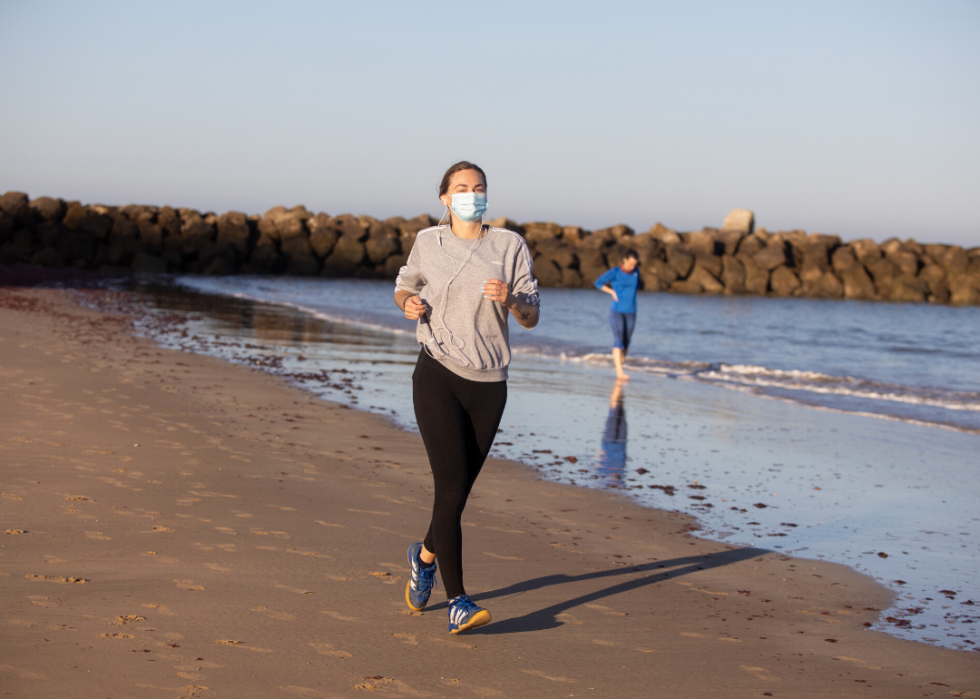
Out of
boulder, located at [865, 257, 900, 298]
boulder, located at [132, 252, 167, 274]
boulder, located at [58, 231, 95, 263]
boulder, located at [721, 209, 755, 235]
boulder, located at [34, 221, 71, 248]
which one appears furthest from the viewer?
boulder, located at [721, 209, 755, 235]

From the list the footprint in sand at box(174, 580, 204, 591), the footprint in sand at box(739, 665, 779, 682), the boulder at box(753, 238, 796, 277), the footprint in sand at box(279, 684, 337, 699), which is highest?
the boulder at box(753, 238, 796, 277)

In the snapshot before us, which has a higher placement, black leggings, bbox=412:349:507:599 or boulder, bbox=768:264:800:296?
boulder, bbox=768:264:800:296

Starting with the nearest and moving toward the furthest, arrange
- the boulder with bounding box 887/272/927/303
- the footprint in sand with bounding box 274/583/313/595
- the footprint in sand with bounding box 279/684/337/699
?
the footprint in sand with bounding box 279/684/337/699 → the footprint in sand with bounding box 274/583/313/595 → the boulder with bounding box 887/272/927/303

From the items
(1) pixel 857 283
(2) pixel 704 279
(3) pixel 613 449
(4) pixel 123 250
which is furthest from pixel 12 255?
(1) pixel 857 283

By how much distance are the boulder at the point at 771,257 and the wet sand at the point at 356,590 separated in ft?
130

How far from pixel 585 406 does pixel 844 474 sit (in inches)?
134

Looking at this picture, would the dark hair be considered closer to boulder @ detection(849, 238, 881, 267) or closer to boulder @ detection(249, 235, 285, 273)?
boulder @ detection(249, 235, 285, 273)

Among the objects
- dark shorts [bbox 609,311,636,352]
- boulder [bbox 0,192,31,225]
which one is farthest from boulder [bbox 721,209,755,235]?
dark shorts [bbox 609,311,636,352]

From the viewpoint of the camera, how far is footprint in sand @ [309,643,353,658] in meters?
3.29

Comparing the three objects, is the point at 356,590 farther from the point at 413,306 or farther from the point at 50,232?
the point at 50,232

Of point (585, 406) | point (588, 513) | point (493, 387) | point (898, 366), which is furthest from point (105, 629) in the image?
point (898, 366)

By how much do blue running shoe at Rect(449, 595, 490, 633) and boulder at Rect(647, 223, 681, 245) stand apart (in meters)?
44.2

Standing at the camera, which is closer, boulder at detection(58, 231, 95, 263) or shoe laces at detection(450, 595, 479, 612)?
shoe laces at detection(450, 595, 479, 612)

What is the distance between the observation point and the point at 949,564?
513 cm
